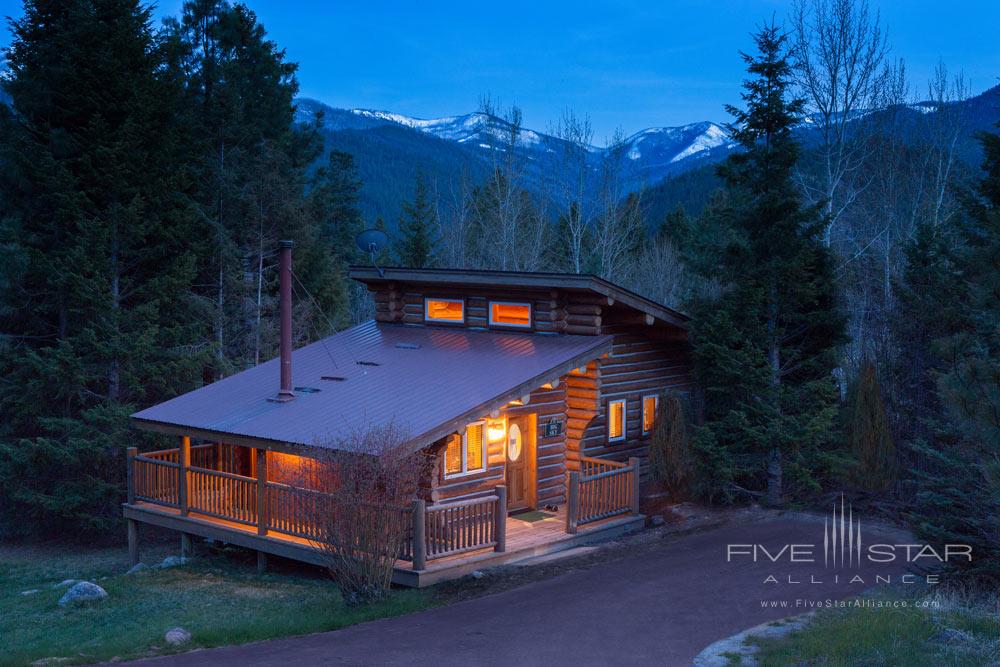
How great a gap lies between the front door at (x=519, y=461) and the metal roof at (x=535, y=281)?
2.68 metres

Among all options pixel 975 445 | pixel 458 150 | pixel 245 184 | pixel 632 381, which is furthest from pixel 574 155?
pixel 458 150

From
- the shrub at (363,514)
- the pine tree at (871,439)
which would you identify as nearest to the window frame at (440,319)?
the shrub at (363,514)

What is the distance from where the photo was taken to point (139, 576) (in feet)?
50.7

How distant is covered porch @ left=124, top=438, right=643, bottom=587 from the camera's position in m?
13.2

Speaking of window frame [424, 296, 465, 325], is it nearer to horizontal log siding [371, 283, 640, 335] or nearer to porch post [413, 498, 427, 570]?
horizontal log siding [371, 283, 640, 335]

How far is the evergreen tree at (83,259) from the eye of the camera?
21.6 metres

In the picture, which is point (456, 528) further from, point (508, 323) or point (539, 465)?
point (508, 323)

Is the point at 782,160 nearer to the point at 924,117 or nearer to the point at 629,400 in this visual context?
the point at 629,400

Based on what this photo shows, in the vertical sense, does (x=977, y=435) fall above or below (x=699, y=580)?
above

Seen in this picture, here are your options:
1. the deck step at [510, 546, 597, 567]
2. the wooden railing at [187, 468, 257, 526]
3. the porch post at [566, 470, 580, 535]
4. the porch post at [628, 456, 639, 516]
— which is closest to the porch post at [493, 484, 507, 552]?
the deck step at [510, 546, 597, 567]

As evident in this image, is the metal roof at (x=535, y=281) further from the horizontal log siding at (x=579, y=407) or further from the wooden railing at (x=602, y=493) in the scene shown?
the wooden railing at (x=602, y=493)

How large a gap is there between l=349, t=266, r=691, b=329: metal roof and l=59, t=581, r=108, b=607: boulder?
→ 28.9 ft

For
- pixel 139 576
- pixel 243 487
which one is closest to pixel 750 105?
pixel 243 487

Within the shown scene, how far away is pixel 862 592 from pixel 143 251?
1898 centimetres
